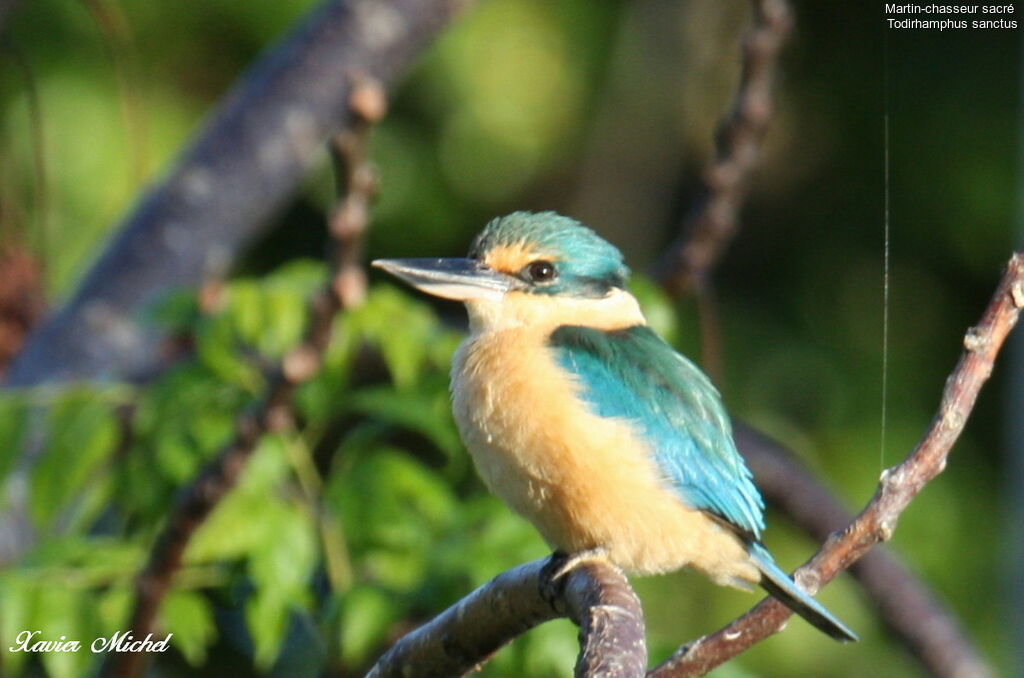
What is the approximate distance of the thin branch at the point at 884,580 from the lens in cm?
314

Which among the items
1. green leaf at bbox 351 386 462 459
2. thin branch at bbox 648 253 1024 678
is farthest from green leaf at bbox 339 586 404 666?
thin branch at bbox 648 253 1024 678

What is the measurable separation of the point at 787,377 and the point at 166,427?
8.81ft

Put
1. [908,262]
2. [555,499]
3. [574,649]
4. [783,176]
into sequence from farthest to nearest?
[783,176] → [908,262] → [574,649] → [555,499]

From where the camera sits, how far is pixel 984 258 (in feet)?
15.3

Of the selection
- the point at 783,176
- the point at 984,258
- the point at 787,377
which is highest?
the point at 783,176

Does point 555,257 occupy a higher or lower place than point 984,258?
higher

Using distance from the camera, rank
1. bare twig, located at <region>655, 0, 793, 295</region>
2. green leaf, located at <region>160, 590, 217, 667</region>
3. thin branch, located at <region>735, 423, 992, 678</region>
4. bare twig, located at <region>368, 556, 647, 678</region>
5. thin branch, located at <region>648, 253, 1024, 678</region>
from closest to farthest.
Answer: thin branch, located at <region>648, 253, 1024, 678</region> < bare twig, located at <region>368, 556, 647, 678</region> < green leaf, located at <region>160, 590, 217, 667</region> < bare twig, located at <region>655, 0, 793, 295</region> < thin branch, located at <region>735, 423, 992, 678</region>

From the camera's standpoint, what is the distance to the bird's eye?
2.40 m

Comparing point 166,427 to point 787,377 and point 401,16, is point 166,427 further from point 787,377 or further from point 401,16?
point 787,377

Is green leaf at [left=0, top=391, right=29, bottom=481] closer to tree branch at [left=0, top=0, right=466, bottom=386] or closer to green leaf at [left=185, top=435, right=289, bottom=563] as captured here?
green leaf at [left=185, top=435, right=289, bottom=563]

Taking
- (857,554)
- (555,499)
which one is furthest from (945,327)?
(857,554)

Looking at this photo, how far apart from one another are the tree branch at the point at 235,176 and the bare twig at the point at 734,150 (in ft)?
2.50

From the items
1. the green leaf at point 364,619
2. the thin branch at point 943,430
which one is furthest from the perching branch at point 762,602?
the green leaf at point 364,619

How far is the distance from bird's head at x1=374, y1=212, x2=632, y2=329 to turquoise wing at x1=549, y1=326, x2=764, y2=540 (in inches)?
4.4
